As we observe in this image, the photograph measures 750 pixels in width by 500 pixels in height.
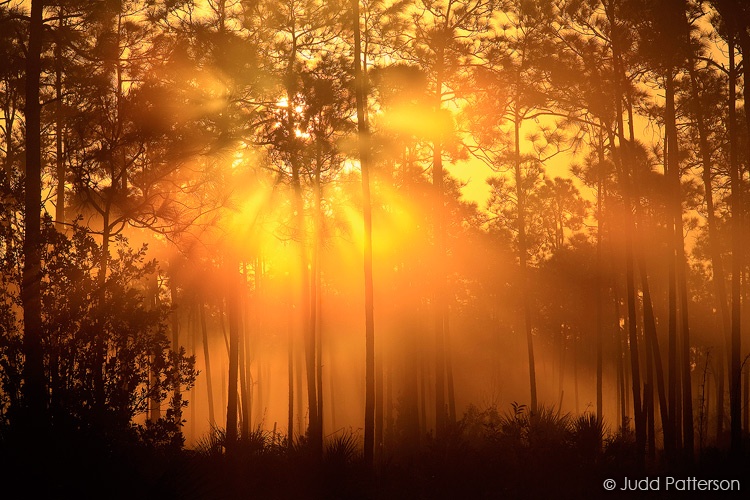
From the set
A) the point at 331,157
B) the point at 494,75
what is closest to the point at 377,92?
the point at 331,157

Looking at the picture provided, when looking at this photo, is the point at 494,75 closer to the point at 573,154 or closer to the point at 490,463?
the point at 573,154

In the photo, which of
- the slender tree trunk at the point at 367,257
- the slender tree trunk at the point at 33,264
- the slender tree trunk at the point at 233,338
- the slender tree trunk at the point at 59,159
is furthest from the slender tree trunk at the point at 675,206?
the slender tree trunk at the point at 59,159

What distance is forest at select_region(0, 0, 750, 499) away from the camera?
11.7m

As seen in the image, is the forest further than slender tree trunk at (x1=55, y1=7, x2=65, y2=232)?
No

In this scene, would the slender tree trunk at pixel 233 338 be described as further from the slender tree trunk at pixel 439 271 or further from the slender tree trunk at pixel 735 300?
the slender tree trunk at pixel 735 300

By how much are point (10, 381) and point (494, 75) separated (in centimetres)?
1641

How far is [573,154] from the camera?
74.1 feet

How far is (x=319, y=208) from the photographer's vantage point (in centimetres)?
2370

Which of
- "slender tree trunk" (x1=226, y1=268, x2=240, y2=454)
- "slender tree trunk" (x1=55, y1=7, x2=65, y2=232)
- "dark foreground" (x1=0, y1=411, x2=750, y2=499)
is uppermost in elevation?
"slender tree trunk" (x1=55, y1=7, x2=65, y2=232)

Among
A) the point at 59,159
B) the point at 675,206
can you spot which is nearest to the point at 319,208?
the point at 59,159

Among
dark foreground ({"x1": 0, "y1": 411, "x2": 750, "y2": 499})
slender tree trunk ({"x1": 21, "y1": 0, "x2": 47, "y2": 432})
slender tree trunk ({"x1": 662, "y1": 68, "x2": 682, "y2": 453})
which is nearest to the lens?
dark foreground ({"x1": 0, "y1": 411, "x2": 750, "y2": 499})

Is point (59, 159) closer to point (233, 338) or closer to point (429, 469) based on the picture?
point (233, 338)

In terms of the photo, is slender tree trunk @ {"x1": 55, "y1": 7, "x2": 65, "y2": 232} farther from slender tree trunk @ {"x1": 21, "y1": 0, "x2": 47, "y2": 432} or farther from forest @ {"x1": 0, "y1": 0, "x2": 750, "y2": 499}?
slender tree trunk @ {"x1": 21, "y1": 0, "x2": 47, "y2": 432}

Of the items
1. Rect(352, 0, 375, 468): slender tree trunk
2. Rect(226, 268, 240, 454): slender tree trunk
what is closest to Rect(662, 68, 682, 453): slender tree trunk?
Rect(352, 0, 375, 468): slender tree trunk
